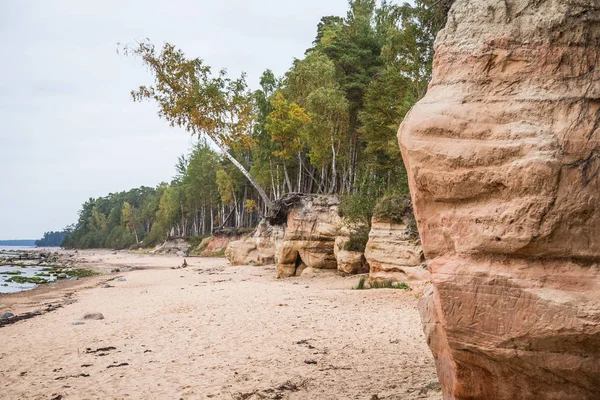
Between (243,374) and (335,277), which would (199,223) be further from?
(243,374)

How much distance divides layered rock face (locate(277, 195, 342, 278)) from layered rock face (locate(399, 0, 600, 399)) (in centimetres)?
1794

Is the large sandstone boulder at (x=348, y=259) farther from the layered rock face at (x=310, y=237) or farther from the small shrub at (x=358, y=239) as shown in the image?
the layered rock face at (x=310, y=237)

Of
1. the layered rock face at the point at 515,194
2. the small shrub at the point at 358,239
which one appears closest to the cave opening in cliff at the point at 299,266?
the small shrub at the point at 358,239

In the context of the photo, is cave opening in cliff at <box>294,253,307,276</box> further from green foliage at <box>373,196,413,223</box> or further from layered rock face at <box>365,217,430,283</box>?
green foliage at <box>373,196,413,223</box>

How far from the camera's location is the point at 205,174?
6284cm

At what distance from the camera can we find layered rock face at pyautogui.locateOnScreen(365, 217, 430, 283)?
1555 cm

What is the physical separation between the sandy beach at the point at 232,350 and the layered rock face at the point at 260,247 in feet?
42.2

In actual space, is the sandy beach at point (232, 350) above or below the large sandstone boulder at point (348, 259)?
below

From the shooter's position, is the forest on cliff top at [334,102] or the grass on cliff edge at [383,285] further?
the forest on cliff top at [334,102]

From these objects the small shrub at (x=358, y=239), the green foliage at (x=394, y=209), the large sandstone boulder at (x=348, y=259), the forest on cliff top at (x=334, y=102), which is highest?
the forest on cliff top at (x=334, y=102)

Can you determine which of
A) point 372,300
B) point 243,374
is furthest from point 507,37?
point 372,300

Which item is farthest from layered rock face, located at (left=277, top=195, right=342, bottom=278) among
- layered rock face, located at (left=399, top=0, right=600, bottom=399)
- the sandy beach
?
layered rock face, located at (left=399, top=0, right=600, bottom=399)

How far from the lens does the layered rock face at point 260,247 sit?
29.5m

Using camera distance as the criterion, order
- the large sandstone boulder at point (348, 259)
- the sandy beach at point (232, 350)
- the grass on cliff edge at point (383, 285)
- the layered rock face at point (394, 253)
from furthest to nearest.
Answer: the large sandstone boulder at point (348, 259)
the layered rock face at point (394, 253)
the grass on cliff edge at point (383, 285)
the sandy beach at point (232, 350)
